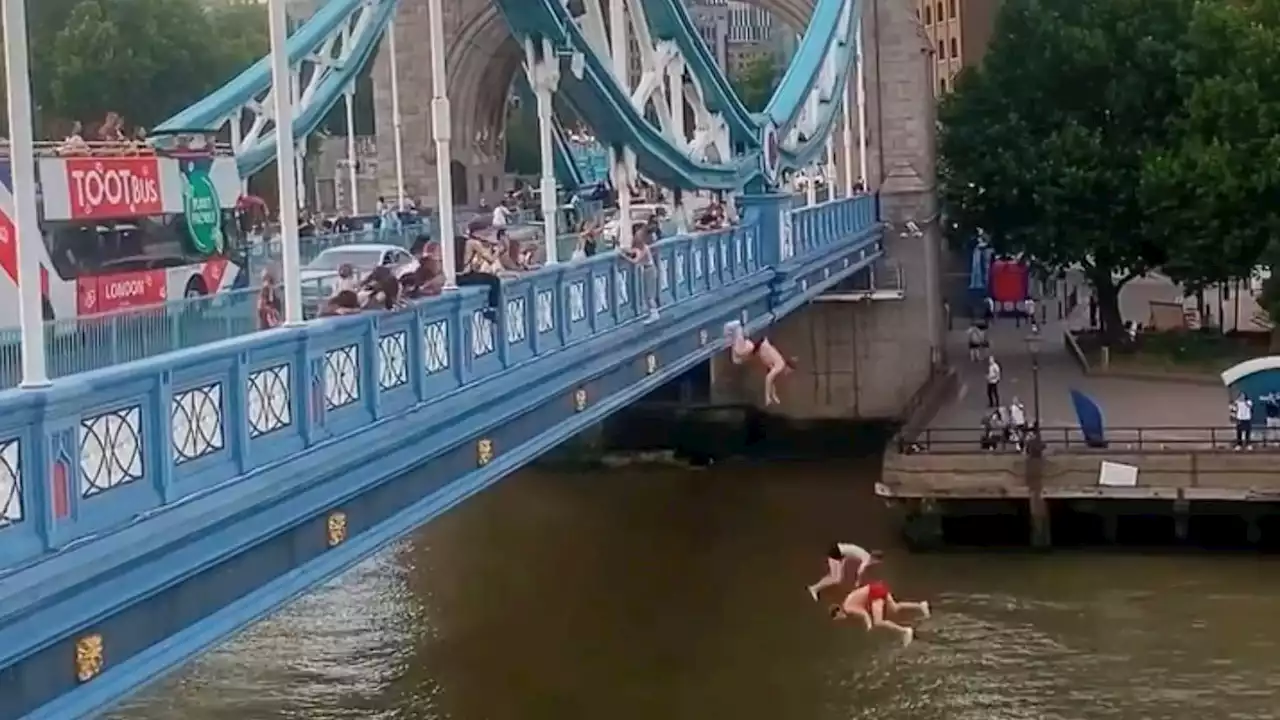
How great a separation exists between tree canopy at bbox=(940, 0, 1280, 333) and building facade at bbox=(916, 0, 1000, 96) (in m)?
30.1

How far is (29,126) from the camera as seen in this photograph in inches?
256

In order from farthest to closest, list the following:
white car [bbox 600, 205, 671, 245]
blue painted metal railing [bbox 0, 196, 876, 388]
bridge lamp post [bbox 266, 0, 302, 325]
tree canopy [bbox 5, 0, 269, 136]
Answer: tree canopy [bbox 5, 0, 269, 136] → white car [bbox 600, 205, 671, 245] → blue painted metal railing [bbox 0, 196, 876, 388] → bridge lamp post [bbox 266, 0, 302, 325]

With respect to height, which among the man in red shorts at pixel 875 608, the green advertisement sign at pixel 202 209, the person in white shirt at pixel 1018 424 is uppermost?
the green advertisement sign at pixel 202 209

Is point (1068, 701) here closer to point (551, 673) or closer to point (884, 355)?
point (551, 673)

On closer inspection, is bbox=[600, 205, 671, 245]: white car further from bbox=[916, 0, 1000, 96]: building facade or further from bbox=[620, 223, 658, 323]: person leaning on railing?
bbox=[916, 0, 1000, 96]: building facade

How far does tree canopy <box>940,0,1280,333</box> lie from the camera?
99.8 feet

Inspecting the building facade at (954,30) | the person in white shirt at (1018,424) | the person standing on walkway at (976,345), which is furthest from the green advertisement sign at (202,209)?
the building facade at (954,30)

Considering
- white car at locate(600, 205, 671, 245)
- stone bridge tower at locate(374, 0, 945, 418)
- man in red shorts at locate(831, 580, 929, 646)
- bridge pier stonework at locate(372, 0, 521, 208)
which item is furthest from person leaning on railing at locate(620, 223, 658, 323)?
stone bridge tower at locate(374, 0, 945, 418)

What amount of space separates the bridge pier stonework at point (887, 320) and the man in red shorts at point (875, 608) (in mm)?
13256

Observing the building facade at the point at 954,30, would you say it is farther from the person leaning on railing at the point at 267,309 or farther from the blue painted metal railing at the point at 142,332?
the person leaning on railing at the point at 267,309

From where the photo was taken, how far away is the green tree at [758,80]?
63.8m

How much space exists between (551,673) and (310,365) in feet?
32.6

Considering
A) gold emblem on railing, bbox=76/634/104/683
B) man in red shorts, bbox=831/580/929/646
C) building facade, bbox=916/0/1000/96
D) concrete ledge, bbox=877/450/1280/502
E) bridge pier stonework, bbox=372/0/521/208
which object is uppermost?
building facade, bbox=916/0/1000/96

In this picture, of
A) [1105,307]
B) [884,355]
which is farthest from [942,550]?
[1105,307]
